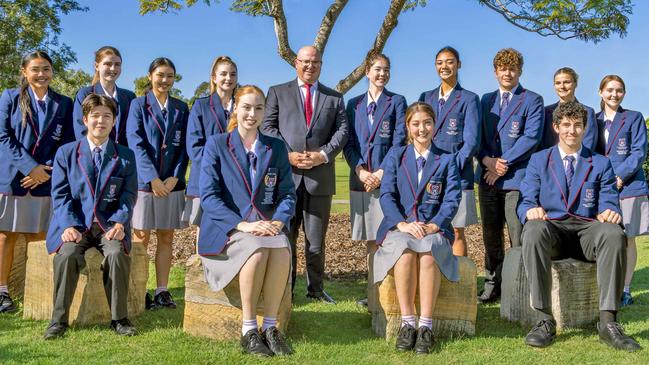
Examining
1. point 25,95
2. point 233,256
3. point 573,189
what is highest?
point 25,95

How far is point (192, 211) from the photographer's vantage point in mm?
6059

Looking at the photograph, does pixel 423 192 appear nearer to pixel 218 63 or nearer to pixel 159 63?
pixel 218 63

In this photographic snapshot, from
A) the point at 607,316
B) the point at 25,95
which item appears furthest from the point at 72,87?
the point at 607,316

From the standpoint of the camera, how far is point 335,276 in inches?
314

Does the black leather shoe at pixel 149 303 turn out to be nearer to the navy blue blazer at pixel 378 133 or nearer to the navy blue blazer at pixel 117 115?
the navy blue blazer at pixel 117 115

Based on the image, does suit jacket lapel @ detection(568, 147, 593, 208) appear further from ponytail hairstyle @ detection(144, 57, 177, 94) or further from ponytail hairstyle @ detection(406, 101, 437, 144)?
ponytail hairstyle @ detection(144, 57, 177, 94)

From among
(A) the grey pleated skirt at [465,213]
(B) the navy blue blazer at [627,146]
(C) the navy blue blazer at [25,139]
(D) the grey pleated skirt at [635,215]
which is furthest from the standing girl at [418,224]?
(C) the navy blue blazer at [25,139]

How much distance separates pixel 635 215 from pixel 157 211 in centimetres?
485

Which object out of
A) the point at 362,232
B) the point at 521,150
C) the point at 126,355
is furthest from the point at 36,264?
the point at 521,150

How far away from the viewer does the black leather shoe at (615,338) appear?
4.72 m

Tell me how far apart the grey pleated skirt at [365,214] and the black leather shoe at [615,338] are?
219 centimetres

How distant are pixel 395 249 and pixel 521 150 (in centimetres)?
199

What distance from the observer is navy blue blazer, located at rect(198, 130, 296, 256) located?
15.9 ft

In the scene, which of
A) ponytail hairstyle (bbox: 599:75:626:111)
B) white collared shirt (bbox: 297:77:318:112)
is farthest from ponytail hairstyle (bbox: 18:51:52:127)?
ponytail hairstyle (bbox: 599:75:626:111)
